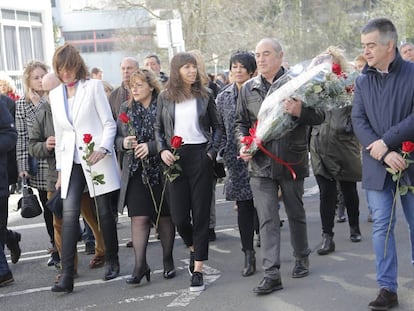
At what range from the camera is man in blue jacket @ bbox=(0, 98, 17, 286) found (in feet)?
23.9

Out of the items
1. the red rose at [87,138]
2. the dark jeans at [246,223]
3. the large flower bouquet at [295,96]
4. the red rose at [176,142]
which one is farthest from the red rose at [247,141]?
the red rose at [87,138]

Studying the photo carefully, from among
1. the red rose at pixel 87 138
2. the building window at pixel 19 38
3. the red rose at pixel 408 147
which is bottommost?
the red rose at pixel 408 147

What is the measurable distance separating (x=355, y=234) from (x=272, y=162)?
221cm

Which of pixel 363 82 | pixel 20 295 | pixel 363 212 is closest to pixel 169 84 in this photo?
pixel 363 82

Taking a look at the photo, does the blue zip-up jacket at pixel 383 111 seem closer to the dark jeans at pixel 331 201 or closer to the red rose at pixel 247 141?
the red rose at pixel 247 141

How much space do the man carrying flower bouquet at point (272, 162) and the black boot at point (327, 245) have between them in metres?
1.17

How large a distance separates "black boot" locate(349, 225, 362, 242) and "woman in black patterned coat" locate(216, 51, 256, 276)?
58.9 inches

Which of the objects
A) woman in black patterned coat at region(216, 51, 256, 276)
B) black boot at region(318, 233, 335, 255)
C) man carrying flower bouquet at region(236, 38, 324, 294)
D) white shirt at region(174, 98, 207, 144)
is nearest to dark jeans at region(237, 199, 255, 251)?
woman in black patterned coat at region(216, 51, 256, 276)

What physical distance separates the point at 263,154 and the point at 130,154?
132 cm

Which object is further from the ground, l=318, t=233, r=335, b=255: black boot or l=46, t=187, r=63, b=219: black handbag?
l=46, t=187, r=63, b=219: black handbag

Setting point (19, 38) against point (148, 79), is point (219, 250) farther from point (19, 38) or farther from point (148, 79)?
point (19, 38)

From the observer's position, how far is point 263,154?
6.41 meters

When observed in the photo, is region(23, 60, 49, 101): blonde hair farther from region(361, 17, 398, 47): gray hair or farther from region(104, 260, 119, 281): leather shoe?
region(361, 17, 398, 47): gray hair

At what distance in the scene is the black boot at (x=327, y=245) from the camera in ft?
25.2
